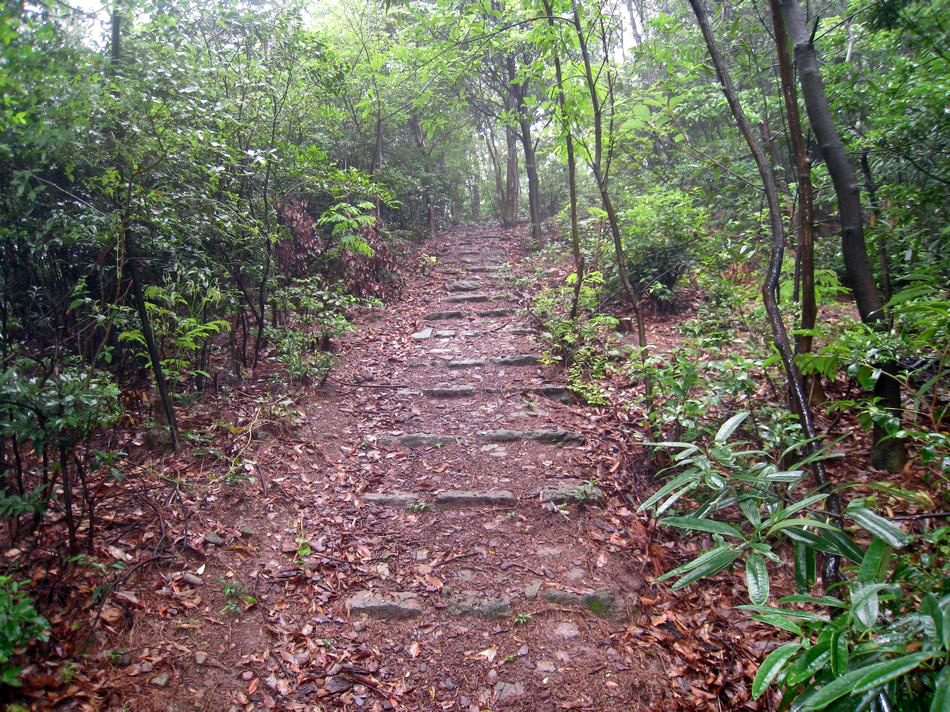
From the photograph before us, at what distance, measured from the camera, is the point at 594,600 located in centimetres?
294

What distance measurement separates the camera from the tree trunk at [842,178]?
3107 millimetres

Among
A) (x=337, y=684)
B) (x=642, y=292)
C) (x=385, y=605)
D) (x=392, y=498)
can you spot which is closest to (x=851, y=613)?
(x=337, y=684)

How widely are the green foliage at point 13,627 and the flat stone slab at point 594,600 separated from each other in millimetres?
2380

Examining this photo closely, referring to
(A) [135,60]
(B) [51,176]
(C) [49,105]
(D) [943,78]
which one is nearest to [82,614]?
Result: (C) [49,105]

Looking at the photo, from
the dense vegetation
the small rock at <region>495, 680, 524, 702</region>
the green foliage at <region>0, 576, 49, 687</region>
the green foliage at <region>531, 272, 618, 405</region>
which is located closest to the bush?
the dense vegetation

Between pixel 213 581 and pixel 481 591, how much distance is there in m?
1.54

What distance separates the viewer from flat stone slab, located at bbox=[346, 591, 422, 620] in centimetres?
296

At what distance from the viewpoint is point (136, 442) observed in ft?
12.4

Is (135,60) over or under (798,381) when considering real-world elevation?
over

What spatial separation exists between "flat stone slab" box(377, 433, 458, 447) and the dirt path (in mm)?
15

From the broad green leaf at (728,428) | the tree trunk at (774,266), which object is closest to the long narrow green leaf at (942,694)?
the broad green leaf at (728,428)

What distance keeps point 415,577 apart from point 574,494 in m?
1.22

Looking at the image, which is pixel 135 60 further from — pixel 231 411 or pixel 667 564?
pixel 667 564

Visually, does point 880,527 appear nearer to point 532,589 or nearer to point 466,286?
point 532,589
